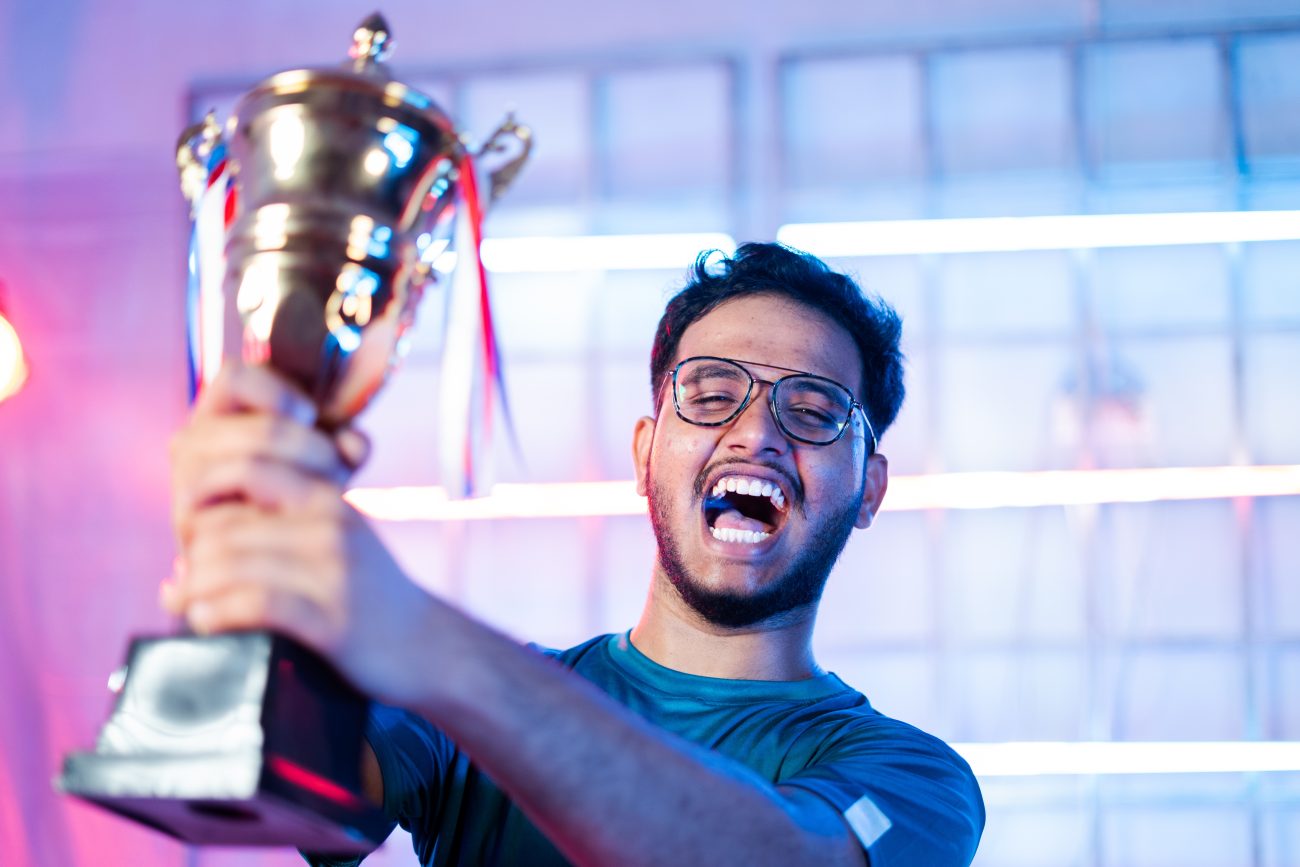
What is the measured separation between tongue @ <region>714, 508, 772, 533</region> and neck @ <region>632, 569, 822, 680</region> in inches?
4.0

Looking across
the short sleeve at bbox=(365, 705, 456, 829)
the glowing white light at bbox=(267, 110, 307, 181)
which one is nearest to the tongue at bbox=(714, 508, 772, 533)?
the short sleeve at bbox=(365, 705, 456, 829)

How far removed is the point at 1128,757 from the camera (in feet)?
8.86

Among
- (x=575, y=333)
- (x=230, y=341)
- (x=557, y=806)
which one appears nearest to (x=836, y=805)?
(x=557, y=806)

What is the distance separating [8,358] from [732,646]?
2.42 m

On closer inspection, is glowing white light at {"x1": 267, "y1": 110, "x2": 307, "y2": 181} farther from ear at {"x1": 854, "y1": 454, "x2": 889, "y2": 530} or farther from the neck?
ear at {"x1": 854, "y1": 454, "x2": 889, "y2": 530}

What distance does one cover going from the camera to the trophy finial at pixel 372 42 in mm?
769

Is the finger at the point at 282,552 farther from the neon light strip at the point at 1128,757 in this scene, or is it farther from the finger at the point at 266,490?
the neon light strip at the point at 1128,757

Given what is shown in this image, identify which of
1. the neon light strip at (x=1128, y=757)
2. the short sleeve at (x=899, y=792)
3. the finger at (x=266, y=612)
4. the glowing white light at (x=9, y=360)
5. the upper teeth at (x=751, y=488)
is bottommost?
the short sleeve at (x=899, y=792)

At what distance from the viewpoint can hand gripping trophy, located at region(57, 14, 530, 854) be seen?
24.0 inches

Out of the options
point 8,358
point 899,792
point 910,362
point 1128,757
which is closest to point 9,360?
point 8,358

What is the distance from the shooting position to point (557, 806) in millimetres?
657

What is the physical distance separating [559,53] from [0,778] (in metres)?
2.45

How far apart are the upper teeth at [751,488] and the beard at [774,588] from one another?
0.07 feet

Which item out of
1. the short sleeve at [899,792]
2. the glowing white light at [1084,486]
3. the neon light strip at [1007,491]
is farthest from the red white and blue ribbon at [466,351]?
the glowing white light at [1084,486]
